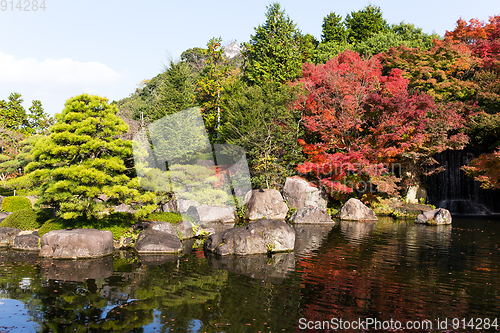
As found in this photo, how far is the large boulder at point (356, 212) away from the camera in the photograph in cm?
2767

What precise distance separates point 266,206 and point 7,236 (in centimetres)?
1692

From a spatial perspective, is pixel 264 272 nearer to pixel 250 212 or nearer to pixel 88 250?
pixel 88 250

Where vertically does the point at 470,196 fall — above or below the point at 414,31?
below

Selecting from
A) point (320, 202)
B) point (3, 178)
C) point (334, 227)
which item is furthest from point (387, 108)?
point (3, 178)

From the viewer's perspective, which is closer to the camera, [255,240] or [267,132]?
[255,240]

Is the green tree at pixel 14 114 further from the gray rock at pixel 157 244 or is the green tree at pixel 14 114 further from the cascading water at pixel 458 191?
the cascading water at pixel 458 191

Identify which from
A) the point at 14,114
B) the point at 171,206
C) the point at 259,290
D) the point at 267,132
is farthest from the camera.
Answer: the point at 14,114

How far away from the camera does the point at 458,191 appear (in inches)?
1335

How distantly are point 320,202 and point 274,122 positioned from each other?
8407mm

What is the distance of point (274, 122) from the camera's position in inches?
1283

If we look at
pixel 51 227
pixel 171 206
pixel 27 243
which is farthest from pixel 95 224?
pixel 171 206

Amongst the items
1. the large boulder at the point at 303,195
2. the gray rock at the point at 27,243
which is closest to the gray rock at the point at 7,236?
the gray rock at the point at 27,243

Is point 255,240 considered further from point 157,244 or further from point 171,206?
point 171,206

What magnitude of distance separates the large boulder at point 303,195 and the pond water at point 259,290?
41.5 ft
